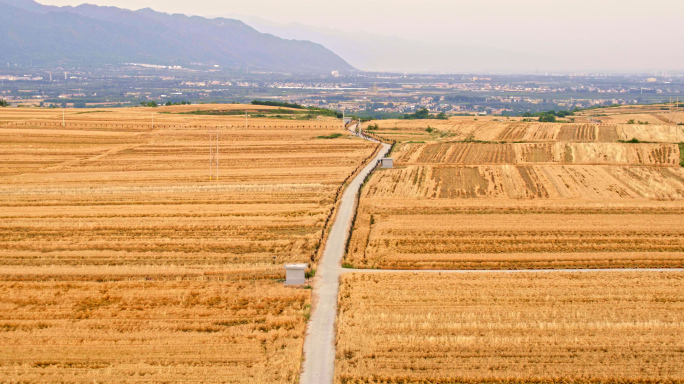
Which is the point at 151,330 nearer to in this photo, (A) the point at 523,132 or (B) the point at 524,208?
(B) the point at 524,208

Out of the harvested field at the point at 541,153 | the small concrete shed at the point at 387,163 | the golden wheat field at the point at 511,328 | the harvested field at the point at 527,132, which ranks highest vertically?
the harvested field at the point at 527,132

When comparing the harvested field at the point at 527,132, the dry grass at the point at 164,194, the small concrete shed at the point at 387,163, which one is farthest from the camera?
the harvested field at the point at 527,132

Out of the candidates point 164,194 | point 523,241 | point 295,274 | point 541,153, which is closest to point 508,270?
point 523,241

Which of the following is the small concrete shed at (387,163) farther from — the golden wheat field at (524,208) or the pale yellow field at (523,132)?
the pale yellow field at (523,132)

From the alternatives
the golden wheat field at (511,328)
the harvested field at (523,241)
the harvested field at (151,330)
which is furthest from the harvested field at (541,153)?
the harvested field at (151,330)

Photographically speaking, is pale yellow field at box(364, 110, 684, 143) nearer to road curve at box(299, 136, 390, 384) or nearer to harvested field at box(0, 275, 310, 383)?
road curve at box(299, 136, 390, 384)

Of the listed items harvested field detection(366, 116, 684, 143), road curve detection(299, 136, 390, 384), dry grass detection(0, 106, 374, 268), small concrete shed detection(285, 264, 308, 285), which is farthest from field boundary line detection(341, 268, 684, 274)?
harvested field detection(366, 116, 684, 143)

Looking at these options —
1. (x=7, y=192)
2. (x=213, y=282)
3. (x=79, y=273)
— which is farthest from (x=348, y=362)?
(x=7, y=192)
